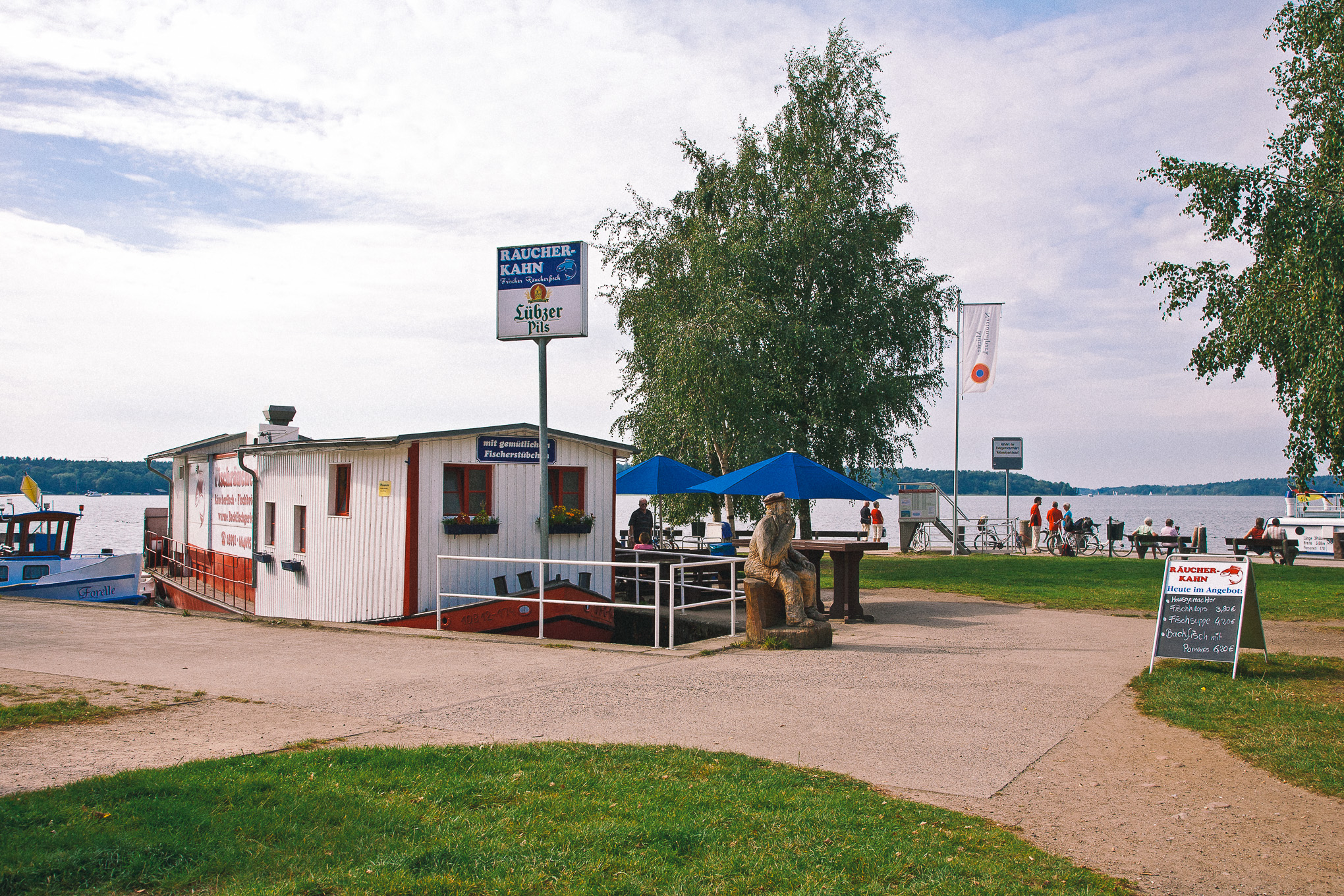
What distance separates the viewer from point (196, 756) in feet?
19.4

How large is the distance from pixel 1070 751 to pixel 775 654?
420cm

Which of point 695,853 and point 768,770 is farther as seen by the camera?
point 768,770

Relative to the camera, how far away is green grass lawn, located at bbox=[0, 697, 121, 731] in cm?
684

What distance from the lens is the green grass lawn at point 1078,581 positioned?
16.3 meters

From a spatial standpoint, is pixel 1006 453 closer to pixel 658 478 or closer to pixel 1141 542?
pixel 1141 542

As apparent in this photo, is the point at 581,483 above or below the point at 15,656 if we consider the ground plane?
above

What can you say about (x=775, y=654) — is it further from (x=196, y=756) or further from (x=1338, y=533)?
(x=1338, y=533)

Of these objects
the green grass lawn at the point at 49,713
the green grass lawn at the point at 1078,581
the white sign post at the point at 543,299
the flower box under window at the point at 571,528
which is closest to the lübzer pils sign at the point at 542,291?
the white sign post at the point at 543,299

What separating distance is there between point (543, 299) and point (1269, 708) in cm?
984

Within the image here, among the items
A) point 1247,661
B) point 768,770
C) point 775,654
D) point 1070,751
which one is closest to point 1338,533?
point 1247,661

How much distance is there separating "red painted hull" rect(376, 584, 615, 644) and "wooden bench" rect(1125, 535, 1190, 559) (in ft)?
60.3

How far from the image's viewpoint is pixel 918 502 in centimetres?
3412

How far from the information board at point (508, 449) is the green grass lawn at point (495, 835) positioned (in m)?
9.11

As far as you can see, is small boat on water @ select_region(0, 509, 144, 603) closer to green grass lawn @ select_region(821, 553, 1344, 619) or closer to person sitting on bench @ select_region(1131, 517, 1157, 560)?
green grass lawn @ select_region(821, 553, 1344, 619)
